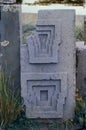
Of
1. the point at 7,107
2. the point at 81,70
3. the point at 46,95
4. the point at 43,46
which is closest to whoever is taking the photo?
the point at 7,107

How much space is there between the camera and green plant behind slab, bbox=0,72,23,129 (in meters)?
5.43

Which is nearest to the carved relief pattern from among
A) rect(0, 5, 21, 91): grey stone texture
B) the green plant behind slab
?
the green plant behind slab

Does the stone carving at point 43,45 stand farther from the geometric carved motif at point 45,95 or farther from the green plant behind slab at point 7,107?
the green plant behind slab at point 7,107

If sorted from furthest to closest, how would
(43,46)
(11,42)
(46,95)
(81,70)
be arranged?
(81,70) → (11,42) → (46,95) → (43,46)

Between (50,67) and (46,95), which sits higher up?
(50,67)

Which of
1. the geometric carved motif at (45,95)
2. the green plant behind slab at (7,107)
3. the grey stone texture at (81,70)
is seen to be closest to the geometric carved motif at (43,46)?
the geometric carved motif at (45,95)

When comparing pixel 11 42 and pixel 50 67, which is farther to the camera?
pixel 11 42

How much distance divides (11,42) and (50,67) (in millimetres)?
608

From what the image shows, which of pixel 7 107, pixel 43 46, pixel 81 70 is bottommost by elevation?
pixel 7 107

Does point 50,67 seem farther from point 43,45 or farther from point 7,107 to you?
point 7,107

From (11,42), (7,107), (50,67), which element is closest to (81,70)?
(50,67)

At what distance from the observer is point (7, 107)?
5438 mm

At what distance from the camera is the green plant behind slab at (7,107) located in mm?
5426

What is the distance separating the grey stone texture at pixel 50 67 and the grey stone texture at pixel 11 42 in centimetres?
29
